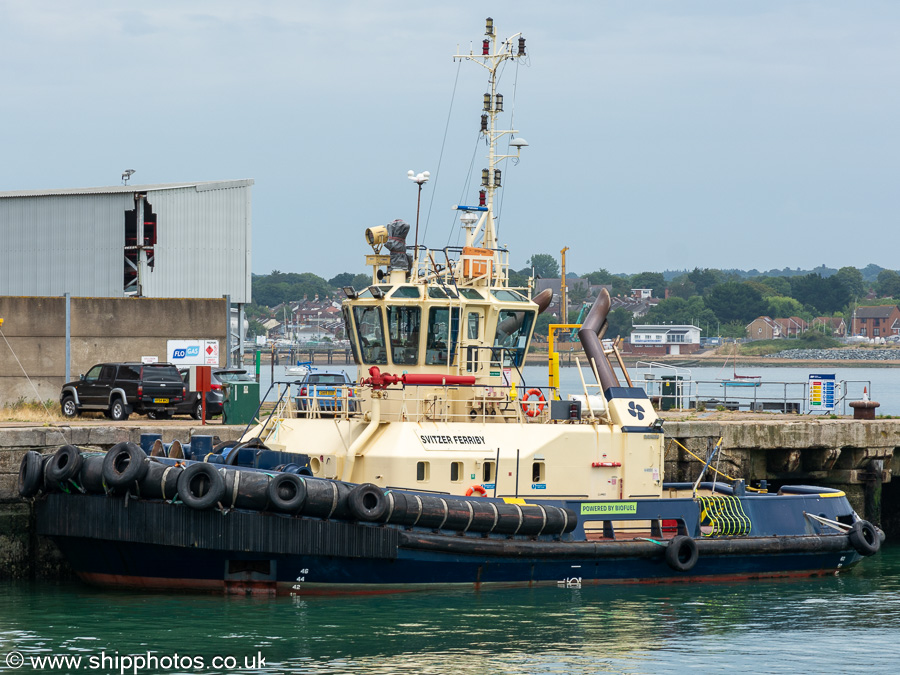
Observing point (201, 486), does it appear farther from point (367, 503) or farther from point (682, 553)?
point (682, 553)

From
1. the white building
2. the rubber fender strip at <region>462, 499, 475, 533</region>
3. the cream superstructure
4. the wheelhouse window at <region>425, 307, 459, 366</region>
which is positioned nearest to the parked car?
the cream superstructure

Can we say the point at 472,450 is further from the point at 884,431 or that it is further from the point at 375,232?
the point at 884,431

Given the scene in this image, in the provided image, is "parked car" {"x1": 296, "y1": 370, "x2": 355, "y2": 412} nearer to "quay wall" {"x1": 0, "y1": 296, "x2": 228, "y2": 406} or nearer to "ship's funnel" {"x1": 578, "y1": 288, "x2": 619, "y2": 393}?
"ship's funnel" {"x1": 578, "y1": 288, "x2": 619, "y2": 393}

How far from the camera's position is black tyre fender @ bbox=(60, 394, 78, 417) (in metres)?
24.8

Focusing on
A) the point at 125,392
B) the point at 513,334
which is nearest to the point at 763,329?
the point at 125,392

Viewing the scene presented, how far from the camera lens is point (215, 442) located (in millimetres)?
18062

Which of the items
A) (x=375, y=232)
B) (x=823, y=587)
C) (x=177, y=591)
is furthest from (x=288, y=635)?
(x=823, y=587)

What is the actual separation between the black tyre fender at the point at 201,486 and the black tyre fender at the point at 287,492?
577mm

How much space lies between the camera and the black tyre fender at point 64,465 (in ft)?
49.6

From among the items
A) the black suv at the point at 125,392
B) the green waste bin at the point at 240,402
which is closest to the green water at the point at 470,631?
the green waste bin at the point at 240,402

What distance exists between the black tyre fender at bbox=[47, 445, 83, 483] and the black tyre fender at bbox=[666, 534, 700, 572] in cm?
769

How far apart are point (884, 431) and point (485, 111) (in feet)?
32.4

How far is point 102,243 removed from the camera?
31094mm

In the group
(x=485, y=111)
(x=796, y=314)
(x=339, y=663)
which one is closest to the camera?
(x=339, y=663)
